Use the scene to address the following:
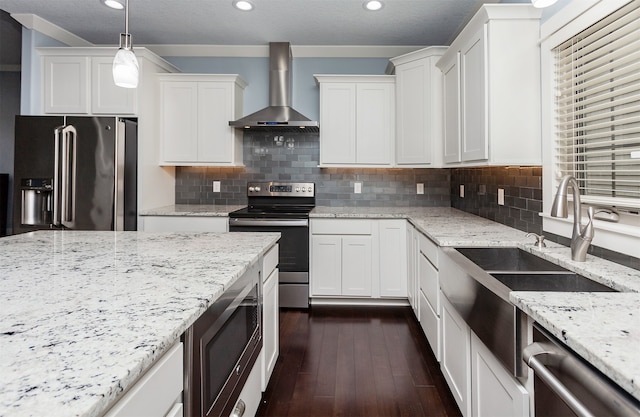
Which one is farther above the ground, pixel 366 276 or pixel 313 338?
pixel 366 276

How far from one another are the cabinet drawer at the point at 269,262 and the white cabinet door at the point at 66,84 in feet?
8.28

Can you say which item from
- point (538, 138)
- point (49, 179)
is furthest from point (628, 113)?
point (49, 179)

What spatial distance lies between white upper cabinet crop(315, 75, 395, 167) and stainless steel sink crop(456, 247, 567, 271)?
1896 mm

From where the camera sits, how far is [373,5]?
302 cm

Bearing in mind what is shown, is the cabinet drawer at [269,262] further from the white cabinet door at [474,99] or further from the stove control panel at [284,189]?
the stove control panel at [284,189]

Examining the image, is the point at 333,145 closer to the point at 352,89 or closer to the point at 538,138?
the point at 352,89

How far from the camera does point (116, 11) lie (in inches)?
126

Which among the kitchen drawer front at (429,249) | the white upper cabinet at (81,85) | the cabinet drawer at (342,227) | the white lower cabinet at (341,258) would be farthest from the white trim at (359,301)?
the white upper cabinet at (81,85)

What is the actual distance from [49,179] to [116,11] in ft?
5.02

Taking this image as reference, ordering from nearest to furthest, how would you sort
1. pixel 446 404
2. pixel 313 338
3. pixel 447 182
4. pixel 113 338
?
pixel 113 338 → pixel 446 404 → pixel 313 338 → pixel 447 182

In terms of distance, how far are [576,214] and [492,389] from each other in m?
0.77

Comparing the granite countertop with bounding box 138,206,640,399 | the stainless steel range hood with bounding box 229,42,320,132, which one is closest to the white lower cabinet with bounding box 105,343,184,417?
the granite countertop with bounding box 138,206,640,399

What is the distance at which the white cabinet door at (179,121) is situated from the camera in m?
3.79

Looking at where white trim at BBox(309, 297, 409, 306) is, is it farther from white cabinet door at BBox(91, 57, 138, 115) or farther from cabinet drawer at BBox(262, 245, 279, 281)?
white cabinet door at BBox(91, 57, 138, 115)
